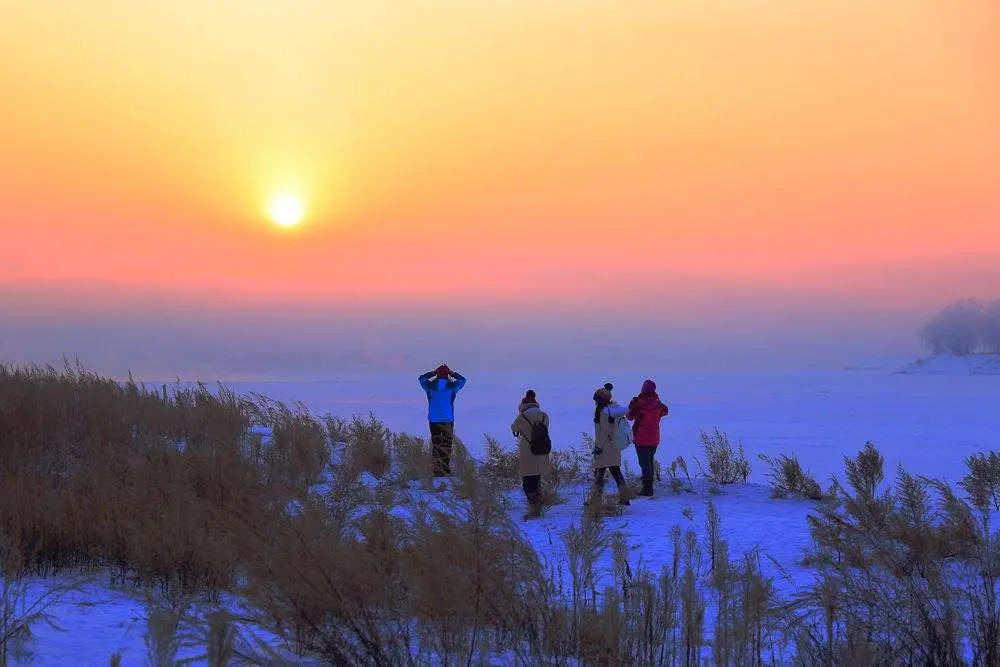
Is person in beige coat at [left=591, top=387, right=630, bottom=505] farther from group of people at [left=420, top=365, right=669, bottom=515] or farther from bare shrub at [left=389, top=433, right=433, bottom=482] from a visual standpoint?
bare shrub at [left=389, top=433, right=433, bottom=482]

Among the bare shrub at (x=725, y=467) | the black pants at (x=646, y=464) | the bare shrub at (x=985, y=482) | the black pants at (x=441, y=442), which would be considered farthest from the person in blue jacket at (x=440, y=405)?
the bare shrub at (x=985, y=482)

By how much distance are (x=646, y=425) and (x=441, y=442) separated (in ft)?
11.9

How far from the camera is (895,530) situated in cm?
765

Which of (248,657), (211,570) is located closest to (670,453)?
(211,570)

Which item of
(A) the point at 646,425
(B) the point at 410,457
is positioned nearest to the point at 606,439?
(A) the point at 646,425

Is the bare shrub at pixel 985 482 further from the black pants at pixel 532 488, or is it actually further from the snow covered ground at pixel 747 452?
the black pants at pixel 532 488

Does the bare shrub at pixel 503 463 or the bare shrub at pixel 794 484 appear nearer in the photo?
the bare shrub at pixel 794 484

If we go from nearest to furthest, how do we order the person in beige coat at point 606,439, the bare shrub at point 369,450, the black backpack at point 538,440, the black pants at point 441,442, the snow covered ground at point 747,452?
the snow covered ground at point 747,452 < the black backpack at point 538,440 < the person in beige coat at point 606,439 < the black pants at point 441,442 < the bare shrub at point 369,450

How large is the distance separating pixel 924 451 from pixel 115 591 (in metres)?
24.8

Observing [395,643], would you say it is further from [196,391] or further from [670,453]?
[670,453]

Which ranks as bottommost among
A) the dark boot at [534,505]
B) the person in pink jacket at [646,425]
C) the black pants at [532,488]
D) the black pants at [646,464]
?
the dark boot at [534,505]

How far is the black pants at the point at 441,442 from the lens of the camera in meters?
14.1

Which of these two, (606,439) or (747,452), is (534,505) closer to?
(606,439)

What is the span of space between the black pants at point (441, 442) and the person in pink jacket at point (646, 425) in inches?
124
